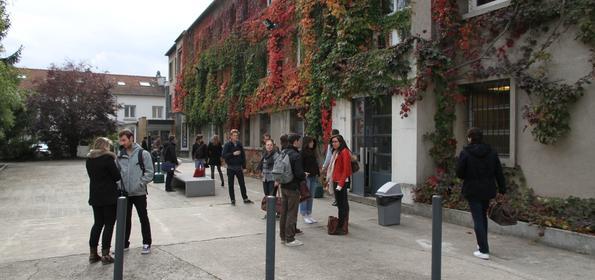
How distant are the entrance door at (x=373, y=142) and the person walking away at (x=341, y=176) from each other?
145 inches

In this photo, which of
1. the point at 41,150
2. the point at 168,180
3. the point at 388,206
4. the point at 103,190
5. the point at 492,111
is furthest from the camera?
the point at 41,150

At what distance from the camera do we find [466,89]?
1016 centimetres

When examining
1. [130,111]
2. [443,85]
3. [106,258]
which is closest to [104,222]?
[106,258]

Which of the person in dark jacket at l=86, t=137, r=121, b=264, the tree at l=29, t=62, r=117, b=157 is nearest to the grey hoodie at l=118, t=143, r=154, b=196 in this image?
the person in dark jacket at l=86, t=137, r=121, b=264

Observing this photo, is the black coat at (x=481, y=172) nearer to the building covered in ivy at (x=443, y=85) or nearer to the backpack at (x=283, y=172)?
the building covered in ivy at (x=443, y=85)

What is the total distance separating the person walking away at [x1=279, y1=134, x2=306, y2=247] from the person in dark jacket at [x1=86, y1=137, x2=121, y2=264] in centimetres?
243

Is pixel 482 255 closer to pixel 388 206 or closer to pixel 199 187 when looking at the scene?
pixel 388 206

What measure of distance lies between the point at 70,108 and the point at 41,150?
448 centimetres

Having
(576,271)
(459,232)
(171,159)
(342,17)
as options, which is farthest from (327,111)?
(576,271)

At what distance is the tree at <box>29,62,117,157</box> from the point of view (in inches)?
1266

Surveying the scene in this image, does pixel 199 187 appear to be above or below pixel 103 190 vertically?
below

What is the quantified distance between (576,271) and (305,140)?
14.9ft

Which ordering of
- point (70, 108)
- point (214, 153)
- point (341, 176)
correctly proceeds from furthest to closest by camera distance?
point (70, 108), point (214, 153), point (341, 176)

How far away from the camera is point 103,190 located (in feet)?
19.8
